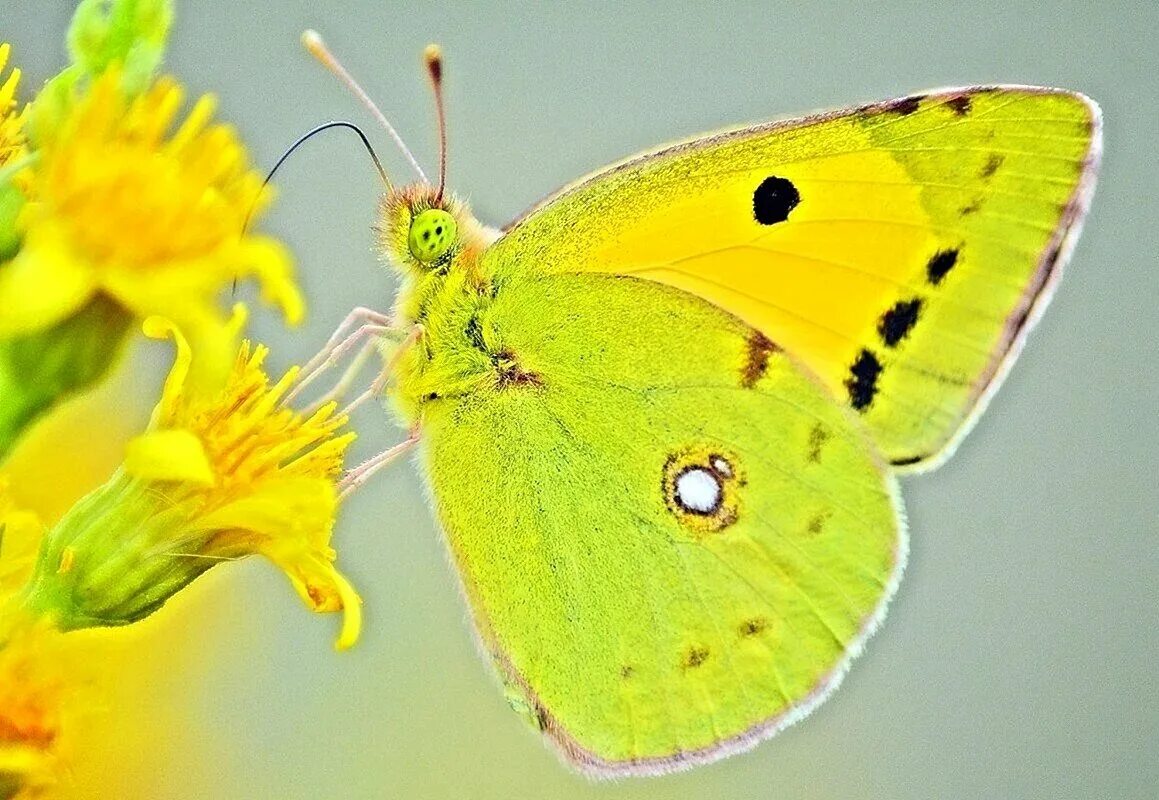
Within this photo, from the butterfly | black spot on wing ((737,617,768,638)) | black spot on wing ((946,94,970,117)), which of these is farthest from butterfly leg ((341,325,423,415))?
black spot on wing ((946,94,970,117))

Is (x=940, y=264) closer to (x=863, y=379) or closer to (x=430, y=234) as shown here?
(x=863, y=379)

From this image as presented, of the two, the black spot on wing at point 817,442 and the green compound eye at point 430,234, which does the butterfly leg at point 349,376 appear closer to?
the green compound eye at point 430,234

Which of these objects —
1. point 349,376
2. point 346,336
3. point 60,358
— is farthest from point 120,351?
point 346,336

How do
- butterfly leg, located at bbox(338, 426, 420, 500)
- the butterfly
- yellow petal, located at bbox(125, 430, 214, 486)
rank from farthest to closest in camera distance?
the butterfly, butterfly leg, located at bbox(338, 426, 420, 500), yellow petal, located at bbox(125, 430, 214, 486)

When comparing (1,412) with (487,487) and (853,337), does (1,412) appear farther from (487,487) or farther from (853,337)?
(853,337)

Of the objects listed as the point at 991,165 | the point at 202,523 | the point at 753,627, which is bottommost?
the point at 202,523

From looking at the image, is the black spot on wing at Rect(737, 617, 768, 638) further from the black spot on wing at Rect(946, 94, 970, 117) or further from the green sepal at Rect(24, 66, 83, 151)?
the green sepal at Rect(24, 66, 83, 151)
